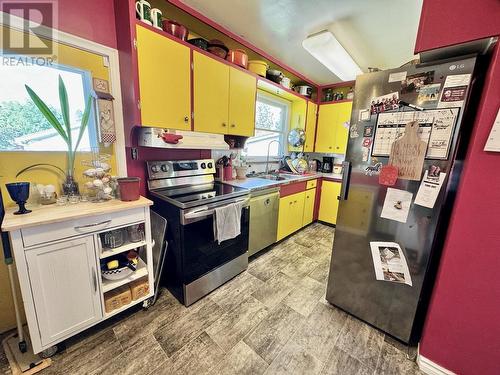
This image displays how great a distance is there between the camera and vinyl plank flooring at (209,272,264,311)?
5.92 feet

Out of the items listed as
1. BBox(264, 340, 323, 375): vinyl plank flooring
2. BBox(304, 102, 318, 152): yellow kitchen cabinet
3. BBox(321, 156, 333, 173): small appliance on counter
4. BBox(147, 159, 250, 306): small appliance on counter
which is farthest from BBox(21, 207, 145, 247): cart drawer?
BBox(321, 156, 333, 173): small appliance on counter

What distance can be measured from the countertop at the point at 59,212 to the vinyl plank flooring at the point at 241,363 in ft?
3.85

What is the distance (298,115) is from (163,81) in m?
2.48

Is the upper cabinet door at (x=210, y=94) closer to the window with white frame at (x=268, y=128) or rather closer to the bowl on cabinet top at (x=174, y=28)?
the bowl on cabinet top at (x=174, y=28)

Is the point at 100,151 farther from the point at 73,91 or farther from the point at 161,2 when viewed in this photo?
the point at 161,2

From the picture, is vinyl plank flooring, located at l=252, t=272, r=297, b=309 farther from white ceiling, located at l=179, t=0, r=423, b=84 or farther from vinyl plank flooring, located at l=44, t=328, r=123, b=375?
white ceiling, located at l=179, t=0, r=423, b=84

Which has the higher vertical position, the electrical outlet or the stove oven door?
the electrical outlet

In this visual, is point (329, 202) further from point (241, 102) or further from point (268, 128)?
point (241, 102)

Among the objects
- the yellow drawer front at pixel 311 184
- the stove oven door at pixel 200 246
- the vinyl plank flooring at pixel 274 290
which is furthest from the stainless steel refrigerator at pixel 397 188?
the yellow drawer front at pixel 311 184

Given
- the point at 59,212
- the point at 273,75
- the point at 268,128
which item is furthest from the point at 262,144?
the point at 59,212

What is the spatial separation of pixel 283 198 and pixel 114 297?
1982 mm

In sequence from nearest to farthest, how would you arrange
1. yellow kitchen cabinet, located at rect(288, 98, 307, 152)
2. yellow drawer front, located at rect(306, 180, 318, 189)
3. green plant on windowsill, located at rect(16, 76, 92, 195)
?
green plant on windowsill, located at rect(16, 76, 92, 195), yellow drawer front, located at rect(306, 180, 318, 189), yellow kitchen cabinet, located at rect(288, 98, 307, 152)

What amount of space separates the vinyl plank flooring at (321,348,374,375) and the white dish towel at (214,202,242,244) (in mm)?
1125

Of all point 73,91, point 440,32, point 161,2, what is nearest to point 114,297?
point 73,91
